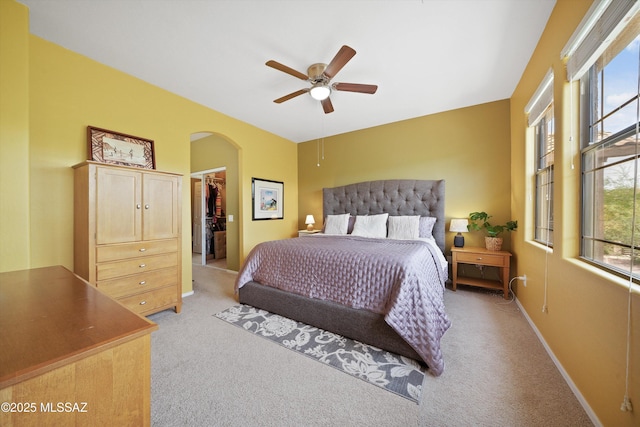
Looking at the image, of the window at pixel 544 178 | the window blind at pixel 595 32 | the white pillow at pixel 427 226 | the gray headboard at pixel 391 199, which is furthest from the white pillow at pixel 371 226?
the window blind at pixel 595 32

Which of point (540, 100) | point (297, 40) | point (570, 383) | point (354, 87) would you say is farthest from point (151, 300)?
point (540, 100)

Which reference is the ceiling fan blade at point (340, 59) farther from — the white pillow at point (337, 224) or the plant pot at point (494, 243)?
the plant pot at point (494, 243)

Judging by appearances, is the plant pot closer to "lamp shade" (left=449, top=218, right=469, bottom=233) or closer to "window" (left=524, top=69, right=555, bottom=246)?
"lamp shade" (left=449, top=218, right=469, bottom=233)

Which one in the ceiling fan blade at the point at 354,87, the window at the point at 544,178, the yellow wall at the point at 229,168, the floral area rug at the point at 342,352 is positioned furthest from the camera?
the yellow wall at the point at 229,168

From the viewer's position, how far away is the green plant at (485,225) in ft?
9.71

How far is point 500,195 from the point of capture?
328cm

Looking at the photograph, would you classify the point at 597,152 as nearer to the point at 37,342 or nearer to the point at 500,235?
the point at 500,235

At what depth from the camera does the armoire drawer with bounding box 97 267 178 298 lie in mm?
2129

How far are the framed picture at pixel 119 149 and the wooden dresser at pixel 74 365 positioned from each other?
2.13 m

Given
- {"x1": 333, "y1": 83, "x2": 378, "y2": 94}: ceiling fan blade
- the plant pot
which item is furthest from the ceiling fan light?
the plant pot

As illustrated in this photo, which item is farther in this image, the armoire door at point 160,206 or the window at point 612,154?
the armoire door at point 160,206

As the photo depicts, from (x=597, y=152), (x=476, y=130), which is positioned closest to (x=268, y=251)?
(x=597, y=152)

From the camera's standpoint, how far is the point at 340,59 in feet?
6.54

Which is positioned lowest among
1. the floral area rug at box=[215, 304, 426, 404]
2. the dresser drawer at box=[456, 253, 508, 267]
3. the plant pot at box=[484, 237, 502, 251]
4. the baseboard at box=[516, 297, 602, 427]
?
the floral area rug at box=[215, 304, 426, 404]
